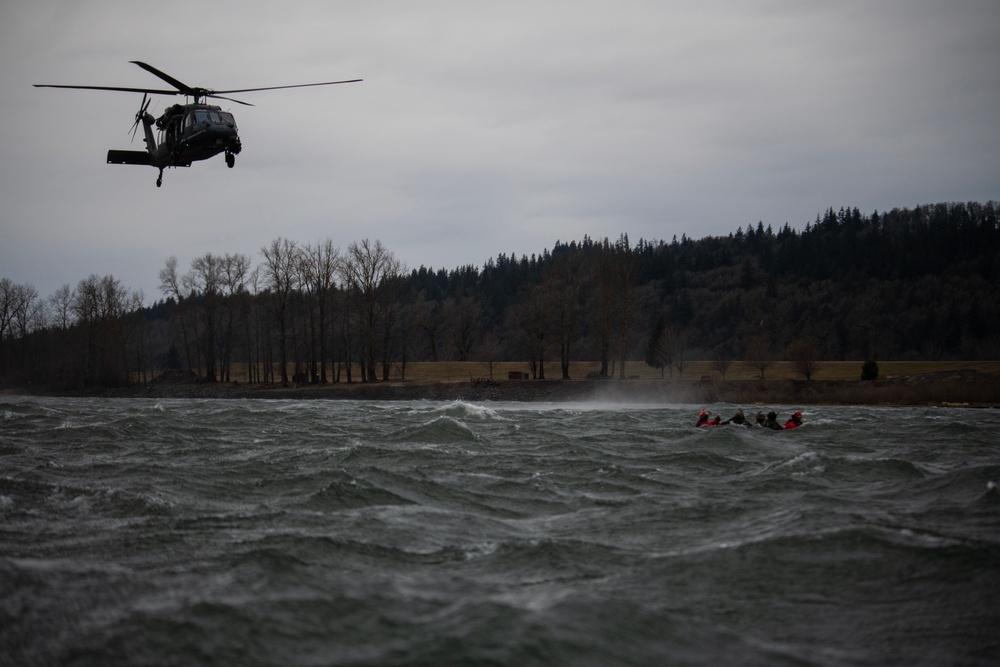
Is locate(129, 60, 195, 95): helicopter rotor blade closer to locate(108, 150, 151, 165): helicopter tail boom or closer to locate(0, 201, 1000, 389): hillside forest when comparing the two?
locate(108, 150, 151, 165): helicopter tail boom

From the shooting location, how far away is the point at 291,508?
16.6m

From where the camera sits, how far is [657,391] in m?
72.5

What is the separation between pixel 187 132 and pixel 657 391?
51486 mm

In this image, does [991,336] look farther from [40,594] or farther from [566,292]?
[40,594]

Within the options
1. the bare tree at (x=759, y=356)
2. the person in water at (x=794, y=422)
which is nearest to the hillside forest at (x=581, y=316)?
the bare tree at (x=759, y=356)

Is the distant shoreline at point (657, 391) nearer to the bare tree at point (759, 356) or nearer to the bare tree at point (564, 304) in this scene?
the bare tree at point (564, 304)

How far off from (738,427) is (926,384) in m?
35.9

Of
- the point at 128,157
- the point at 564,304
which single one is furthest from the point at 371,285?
the point at 128,157

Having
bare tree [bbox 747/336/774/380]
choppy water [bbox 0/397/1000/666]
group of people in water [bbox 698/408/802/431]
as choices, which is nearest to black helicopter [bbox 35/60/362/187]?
choppy water [bbox 0/397/1000/666]

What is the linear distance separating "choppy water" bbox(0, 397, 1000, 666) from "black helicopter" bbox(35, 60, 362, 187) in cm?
1089

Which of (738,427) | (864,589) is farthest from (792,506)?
(738,427)

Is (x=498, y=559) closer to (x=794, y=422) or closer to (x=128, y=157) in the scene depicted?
(x=128, y=157)

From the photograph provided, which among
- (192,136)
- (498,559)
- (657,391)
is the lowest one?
(657,391)

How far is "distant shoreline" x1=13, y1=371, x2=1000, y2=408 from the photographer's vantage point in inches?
2334
